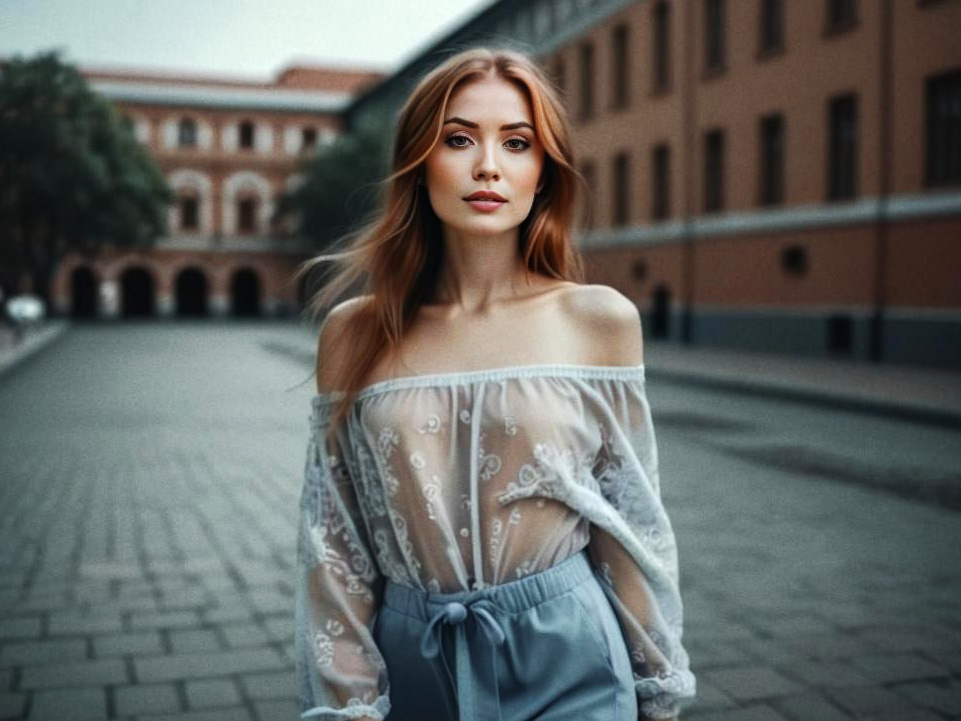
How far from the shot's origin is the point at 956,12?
17.8 m

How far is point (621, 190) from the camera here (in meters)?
31.0

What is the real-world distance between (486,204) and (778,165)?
23.2 metres

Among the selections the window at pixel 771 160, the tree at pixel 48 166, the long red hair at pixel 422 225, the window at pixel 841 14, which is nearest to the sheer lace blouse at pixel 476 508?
the long red hair at pixel 422 225

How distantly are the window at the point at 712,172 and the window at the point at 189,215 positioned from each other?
3954 centimetres

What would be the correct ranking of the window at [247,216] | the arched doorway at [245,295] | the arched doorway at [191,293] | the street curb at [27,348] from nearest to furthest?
the street curb at [27,348] < the window at [247,216] < the arched doorway at [191,293] < the arched doorway at [245,295]

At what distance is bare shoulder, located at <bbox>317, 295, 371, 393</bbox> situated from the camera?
1880 mm

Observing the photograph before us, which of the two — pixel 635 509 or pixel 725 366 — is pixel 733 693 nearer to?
pixel 635 509

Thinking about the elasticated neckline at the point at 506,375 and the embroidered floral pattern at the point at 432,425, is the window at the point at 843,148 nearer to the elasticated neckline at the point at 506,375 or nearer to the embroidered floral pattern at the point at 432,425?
the elasticated neckline at the point at 506,375

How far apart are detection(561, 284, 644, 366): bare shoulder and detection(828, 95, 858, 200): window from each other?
801 inches

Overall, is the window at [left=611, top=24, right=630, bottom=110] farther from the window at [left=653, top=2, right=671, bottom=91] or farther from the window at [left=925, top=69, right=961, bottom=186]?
the window at [left=925, top=69, right=961, bottom=186]

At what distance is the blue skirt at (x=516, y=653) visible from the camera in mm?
1698

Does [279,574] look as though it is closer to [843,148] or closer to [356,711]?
[356,711]

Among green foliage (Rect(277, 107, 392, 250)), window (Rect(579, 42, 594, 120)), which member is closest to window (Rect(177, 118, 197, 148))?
green foliage (Rect(277, 107, 392, 250))

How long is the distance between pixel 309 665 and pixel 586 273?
844 mm
